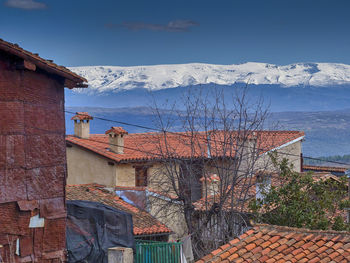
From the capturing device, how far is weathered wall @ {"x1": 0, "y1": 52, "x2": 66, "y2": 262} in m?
13.8

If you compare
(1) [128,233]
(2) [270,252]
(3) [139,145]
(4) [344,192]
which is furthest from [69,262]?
(3) [139,145]

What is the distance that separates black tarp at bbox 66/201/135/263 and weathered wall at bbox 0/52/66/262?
1.55 metres

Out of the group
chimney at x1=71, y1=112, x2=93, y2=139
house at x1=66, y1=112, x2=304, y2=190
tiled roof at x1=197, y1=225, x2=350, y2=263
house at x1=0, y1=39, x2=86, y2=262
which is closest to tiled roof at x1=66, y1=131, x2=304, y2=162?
house at x1=66, y1=112, x2=304, y2=190

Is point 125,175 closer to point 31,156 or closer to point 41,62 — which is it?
point 31,156

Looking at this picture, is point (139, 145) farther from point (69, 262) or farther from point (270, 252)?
point (270, 252)

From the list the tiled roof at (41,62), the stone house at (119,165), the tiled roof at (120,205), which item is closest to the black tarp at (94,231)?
the tiled roof at (120,205)

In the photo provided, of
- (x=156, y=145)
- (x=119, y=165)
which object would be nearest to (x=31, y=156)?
(x=156, y=145)

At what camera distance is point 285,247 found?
1247 centimetres

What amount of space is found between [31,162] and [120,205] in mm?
9686

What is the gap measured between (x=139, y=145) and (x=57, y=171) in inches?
599

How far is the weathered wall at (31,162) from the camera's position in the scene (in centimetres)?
1384

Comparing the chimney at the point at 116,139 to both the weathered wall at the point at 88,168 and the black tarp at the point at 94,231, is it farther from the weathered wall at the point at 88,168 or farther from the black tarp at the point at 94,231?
the black tarp at the point at 94,231

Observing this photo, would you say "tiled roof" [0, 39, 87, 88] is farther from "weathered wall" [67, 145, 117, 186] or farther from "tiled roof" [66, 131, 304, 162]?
"weathered wall" [67, 145, 117, 186]

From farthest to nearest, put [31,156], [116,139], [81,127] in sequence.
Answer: [81,127], [116,139], [31,156]
